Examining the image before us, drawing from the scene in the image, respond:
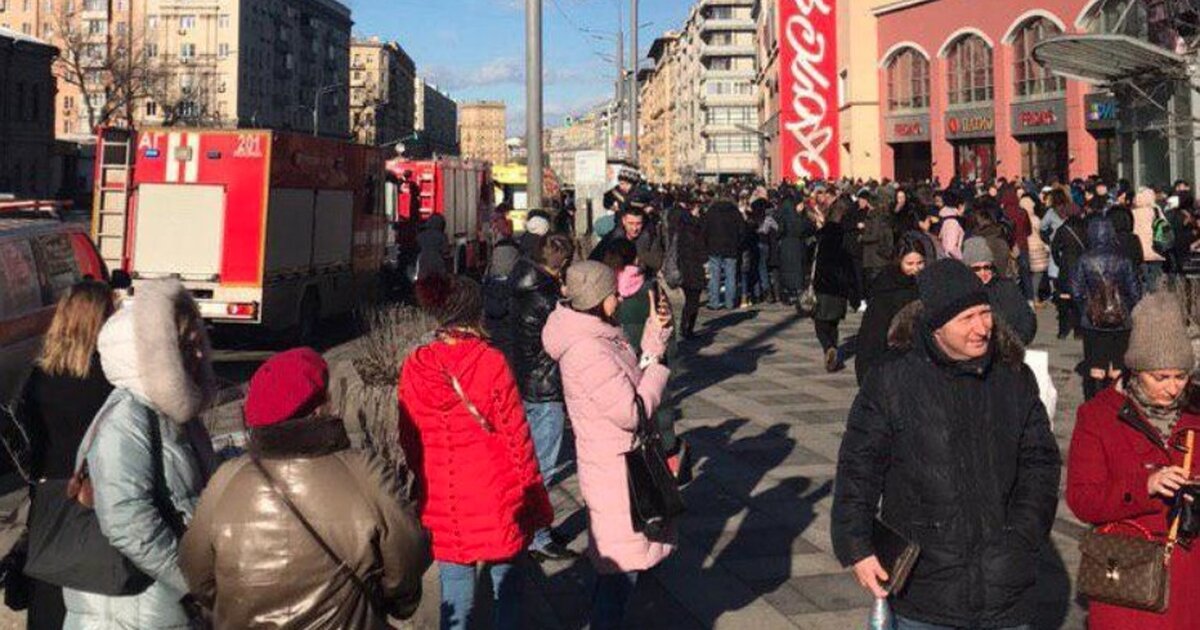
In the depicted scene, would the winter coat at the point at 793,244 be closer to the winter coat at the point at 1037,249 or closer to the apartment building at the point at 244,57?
the winter coat at the point at 1037,249

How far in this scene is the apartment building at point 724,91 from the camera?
121562 mm

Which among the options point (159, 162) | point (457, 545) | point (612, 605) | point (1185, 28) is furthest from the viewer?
point (1185, 28)

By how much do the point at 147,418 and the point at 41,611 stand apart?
100 cm

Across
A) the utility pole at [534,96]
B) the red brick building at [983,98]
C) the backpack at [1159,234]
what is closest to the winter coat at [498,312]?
the utility pole at [534,96]

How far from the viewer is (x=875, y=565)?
3.55 meters

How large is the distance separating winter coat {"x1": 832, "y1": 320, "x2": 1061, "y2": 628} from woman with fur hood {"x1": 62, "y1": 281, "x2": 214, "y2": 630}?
193 centimetres

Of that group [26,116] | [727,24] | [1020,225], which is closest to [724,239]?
[1020,225]

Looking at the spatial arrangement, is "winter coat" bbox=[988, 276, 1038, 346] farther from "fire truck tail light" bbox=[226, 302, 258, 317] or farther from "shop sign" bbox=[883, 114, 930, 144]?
"shop sign" bbox=[883, 114, 930, 144]

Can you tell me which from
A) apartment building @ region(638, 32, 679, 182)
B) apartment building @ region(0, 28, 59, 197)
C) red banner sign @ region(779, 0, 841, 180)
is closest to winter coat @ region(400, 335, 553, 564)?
red banner sign @ region(779, 0, 841, 180)

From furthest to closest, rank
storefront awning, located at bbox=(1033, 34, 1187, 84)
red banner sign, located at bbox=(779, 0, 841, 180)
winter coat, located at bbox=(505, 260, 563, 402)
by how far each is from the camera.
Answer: red banner sign, located at bbox=(779, 0, 841, 180) → storefront awning, located at bbox=(1033, 34, 1187, 84) → winter coat, located at bbox=(505, 260, 563, 402)

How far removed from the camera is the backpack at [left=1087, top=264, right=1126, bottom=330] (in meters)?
8.83

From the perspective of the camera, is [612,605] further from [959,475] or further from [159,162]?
[159,162]

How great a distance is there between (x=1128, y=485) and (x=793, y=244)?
1673 centimetres

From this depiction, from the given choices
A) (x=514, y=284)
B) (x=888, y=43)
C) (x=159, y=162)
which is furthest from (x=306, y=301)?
(x=888, y=43)
